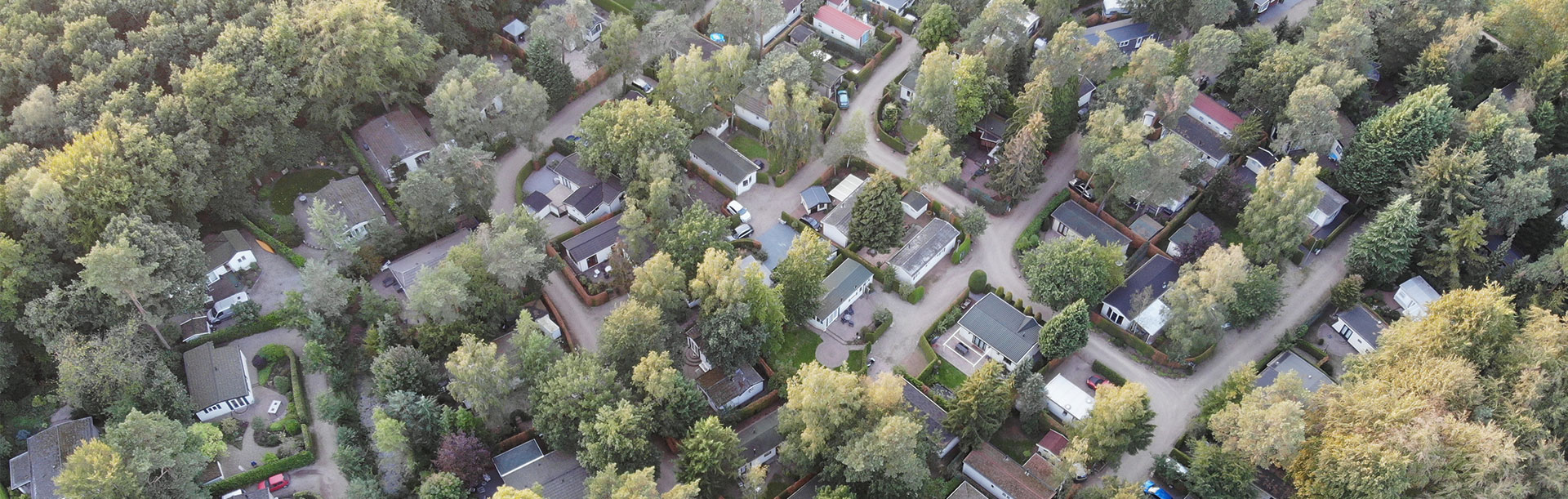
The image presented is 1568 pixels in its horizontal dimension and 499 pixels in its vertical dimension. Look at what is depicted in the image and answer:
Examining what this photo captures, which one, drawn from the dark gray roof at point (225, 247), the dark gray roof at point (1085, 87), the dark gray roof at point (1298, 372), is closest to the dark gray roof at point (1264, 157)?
the dark gray roof at point (1085, 87)

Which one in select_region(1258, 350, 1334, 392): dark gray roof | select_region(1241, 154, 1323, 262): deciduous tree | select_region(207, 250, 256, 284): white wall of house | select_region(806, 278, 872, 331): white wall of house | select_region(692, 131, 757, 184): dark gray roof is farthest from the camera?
select_region(692, 131, 757, 184): dark gray roof

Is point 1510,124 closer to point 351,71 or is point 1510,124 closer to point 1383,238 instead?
point 1383,238

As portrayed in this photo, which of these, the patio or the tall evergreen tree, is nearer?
the patio

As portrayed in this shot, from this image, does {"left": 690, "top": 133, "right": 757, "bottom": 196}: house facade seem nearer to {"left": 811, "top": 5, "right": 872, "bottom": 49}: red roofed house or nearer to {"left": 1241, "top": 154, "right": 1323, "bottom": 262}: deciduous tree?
{"left": 811, "top": 5, "right": 872, "bottom": 49}: red roofed house

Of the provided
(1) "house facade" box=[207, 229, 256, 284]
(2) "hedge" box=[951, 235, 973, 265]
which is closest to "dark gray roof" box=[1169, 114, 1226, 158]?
(2) "hedge" box=[951, 235, 973, 265]

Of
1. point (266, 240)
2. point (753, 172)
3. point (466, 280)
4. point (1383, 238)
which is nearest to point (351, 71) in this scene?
point (266, 240)

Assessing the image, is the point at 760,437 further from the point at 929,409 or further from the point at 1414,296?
the point at 1414,296

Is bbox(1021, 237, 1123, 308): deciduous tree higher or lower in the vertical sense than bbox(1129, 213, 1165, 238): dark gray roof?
lower
